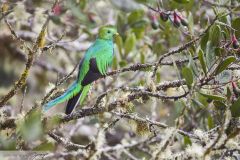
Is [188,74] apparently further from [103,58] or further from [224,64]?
[103,58]

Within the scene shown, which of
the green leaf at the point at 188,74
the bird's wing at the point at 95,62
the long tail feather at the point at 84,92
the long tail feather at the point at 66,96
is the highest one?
the green leaf at the point at 188,74

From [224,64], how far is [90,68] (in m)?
1.14

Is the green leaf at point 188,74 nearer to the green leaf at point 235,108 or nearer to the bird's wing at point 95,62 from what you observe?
the green leaf at point 235,108

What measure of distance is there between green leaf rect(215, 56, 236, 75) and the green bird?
0.76m

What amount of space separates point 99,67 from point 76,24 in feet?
5.18

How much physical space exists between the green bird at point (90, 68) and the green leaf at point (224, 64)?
2.49 ft

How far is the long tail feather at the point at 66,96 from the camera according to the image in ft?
8.91

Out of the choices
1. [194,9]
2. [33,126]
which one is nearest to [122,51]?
[194,9]

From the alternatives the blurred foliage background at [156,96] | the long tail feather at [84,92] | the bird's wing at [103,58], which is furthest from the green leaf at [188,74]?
the bird's wing at [103,58]

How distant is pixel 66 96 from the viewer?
9.60 feet

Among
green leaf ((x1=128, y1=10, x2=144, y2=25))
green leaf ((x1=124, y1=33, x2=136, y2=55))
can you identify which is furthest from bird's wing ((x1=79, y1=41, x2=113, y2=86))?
green leaf ((x1=128, y1=10, x2=144, y2=25))

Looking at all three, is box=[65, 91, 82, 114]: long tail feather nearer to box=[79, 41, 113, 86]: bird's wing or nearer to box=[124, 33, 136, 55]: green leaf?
box=[79, 41, 113, 86]: bird's wing

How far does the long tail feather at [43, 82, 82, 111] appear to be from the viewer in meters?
2.72

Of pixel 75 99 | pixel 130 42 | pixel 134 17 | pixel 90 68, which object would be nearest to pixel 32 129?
pixel 75 99
